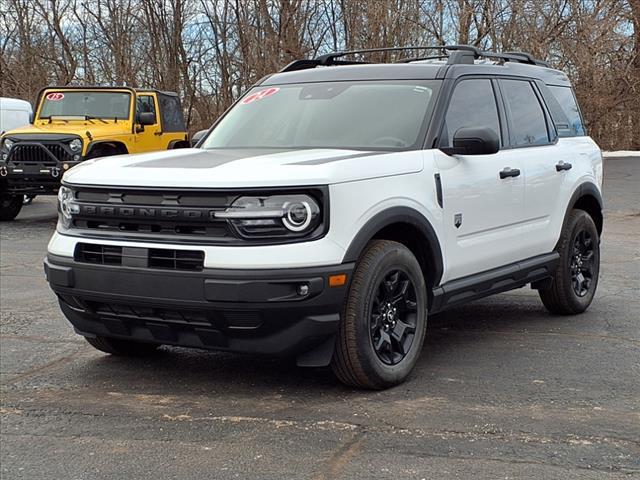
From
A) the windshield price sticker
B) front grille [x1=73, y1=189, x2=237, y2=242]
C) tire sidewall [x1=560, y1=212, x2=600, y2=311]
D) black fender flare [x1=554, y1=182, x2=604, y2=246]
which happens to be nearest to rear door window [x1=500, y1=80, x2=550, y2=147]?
black fender flare [x1=554, y1=182, x2=604, y2=246]

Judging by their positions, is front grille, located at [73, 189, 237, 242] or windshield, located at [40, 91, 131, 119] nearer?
front grille, located at [73, 189, 237, 242]

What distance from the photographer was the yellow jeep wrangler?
14016 mm

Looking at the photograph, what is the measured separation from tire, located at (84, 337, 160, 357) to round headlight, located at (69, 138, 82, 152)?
8.69 meters

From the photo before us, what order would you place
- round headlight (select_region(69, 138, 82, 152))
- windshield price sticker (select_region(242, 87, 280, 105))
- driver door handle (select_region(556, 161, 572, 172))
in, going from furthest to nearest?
round headlight (select_region(69, 138, 82, 152)) < driver door handle (select_region(556, 161, 572, 172)) < windshield price sticker (select_region(242, 87, 280, 105))

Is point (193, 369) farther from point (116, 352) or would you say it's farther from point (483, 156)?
point (483, 156)

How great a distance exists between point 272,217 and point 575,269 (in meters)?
3.47

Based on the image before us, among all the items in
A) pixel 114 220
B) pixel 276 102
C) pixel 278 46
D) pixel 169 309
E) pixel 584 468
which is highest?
pixel 278 46

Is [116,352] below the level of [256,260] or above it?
below

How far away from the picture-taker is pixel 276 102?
619cm

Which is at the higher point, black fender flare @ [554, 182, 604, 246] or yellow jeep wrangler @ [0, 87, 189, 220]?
yellow jeep wrangler @ [0, 87, 189, 220]

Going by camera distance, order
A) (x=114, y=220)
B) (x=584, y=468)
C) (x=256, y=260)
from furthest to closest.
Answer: (x=114, y=220) → (x=256, y=260) → (x=584, y=468)

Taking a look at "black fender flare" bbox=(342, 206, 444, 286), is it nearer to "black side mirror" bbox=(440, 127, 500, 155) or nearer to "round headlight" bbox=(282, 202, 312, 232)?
"round headlight" bbox=(282, 202, 312, 232)

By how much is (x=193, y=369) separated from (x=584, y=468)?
2507 millimetres

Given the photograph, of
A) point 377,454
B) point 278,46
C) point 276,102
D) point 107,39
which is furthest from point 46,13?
point 377,454
